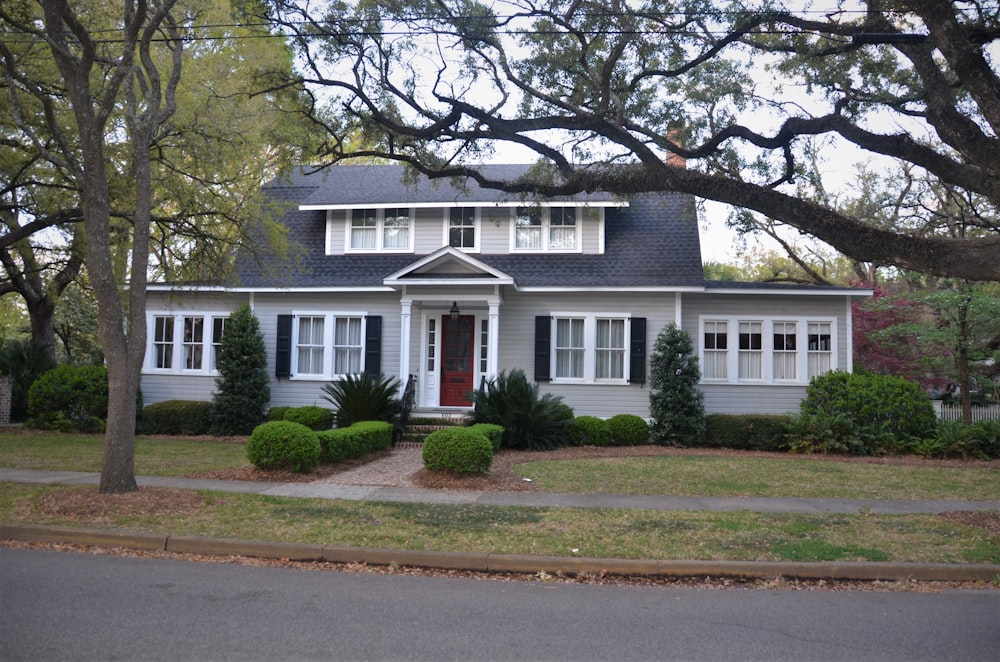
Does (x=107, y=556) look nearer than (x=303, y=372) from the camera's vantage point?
Yes

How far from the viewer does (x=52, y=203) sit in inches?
699

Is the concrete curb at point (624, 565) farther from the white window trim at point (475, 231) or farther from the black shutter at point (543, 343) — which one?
the white window trim at point (475, 231)

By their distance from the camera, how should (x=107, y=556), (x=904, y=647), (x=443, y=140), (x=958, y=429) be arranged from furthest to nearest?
(x=958, y=429) → (x=443, y=140) → (x=107, y=556) → (x=904, y=647)

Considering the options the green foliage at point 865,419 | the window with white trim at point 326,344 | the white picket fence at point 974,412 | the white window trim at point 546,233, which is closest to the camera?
the green foliage at point 865,419

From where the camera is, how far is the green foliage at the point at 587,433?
18.2 metres

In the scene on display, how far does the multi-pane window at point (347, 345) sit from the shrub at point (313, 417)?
7.97ft

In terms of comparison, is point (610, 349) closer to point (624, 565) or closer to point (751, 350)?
point (751, 350)

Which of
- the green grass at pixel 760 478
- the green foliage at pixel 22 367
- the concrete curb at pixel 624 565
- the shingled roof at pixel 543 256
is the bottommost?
the concrete curb at pixel 624 565

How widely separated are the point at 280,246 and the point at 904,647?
1509 centimetres

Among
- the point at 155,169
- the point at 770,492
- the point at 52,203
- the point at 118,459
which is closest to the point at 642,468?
the point at 770,492

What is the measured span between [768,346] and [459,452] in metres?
10.2

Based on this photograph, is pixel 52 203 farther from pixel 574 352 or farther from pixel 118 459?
pixel 574 352

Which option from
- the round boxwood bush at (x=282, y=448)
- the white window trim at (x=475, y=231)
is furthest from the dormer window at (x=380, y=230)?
the round boxwood bush at (x=282, y=448)

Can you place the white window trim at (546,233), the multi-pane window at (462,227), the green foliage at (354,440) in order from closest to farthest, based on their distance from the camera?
the green foliage at (354,440) < the white window trim at (546,233) < the multi-pane window at (462,227)
